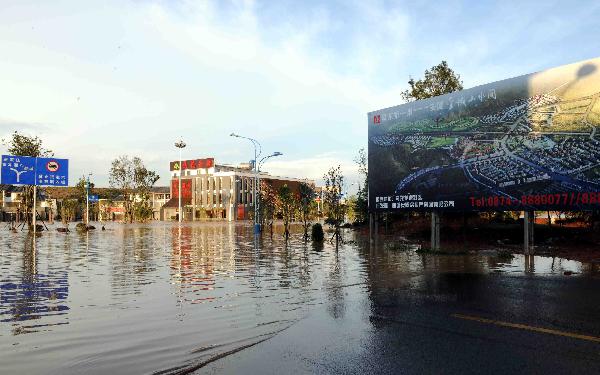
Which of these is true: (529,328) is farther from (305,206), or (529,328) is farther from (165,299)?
(305,206)

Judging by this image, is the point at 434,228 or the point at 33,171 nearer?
the point at 434,228

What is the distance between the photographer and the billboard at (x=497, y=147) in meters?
17.1

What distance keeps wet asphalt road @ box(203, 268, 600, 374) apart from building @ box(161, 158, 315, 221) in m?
111

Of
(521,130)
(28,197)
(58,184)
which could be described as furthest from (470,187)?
(28,197)

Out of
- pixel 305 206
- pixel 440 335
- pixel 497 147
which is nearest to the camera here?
pixel 440 335

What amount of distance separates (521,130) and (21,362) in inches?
698

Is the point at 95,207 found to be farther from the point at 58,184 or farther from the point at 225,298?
the point at 225,298

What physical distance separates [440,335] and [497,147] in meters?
13.9

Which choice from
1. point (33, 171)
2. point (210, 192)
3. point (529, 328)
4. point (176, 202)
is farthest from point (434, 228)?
point (176, 202)

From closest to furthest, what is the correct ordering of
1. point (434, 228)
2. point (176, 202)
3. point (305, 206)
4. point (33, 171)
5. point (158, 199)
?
point (434, 228) → point (305, 206) → point (33, 171) → point (176, 202) → point (158, 199)

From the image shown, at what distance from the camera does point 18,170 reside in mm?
46812

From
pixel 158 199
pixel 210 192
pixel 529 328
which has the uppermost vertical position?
pixel 210 192

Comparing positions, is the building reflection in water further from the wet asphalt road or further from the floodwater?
the wet asphalt road

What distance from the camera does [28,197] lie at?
62.0 meters
